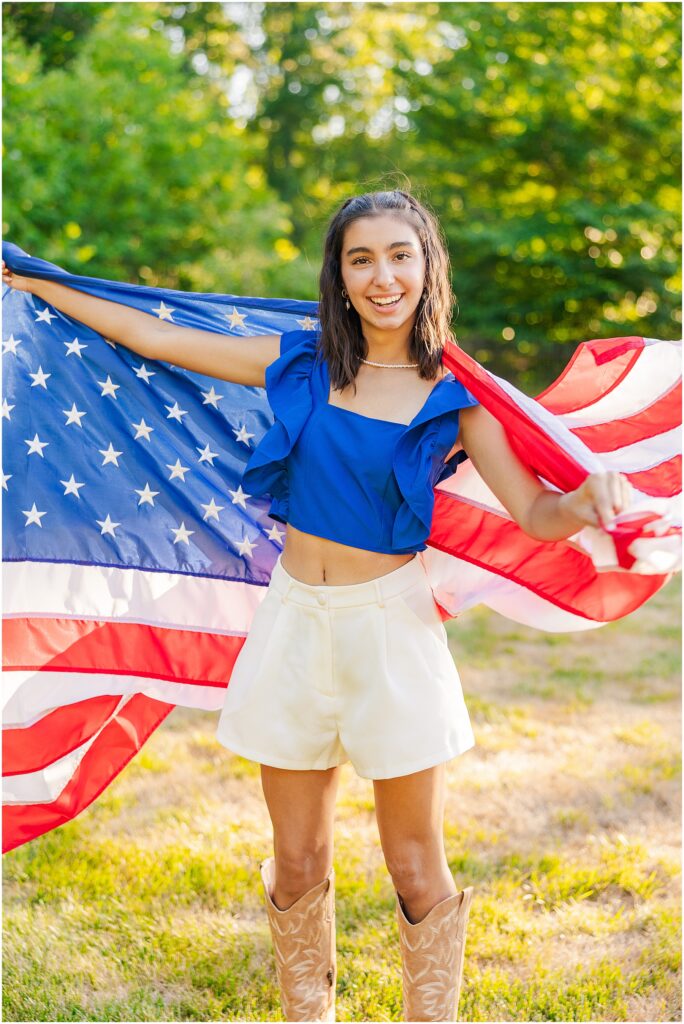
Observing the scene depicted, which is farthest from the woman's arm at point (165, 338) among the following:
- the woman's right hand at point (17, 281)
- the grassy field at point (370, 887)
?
the grassy field at point (370, 887)

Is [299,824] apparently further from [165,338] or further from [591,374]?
[591,374]

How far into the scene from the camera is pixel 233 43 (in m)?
22.7

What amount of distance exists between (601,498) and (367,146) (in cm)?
2230

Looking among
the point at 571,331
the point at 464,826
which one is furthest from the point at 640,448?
the point at 571,331

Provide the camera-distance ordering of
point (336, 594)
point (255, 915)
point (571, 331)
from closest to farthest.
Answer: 1. point (336, 594)
2. point (255, 915)
3. point (571, 331)

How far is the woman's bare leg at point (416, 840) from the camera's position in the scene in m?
2.50

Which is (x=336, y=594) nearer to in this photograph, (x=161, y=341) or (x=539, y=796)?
(x=161, y=341)

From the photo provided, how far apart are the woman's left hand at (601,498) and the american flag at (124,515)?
0.94 m

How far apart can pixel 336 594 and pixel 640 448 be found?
122 centimetres

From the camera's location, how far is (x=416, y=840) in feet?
8.26

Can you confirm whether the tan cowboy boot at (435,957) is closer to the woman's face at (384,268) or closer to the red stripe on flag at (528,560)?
the red stripe on flag at (528,560)

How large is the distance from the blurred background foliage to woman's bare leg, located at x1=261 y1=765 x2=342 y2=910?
1.71m

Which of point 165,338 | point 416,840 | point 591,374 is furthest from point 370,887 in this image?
point 165,338

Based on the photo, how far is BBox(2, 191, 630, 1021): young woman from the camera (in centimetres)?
246
